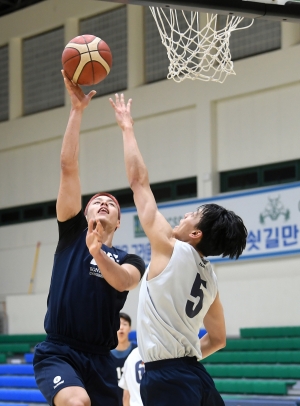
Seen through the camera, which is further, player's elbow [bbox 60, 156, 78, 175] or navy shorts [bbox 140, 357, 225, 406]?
player's elbow [bbox 60, 156, 78, 175]

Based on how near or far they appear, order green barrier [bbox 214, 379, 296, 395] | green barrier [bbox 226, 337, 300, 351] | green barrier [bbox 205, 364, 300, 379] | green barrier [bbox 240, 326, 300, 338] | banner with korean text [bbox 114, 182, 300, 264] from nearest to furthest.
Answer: green barrier [bbox 214, 379, 296, 395] → green barrier [bbox 205, 364, 300, 379] → green barrier [bbox 226, 337, 300, 351] → green barrier [bbox 240, 326, 300, 338] → banner with korean text [bbox 114, 182, 300, 264]

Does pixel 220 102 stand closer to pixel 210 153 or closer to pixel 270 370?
pixel 210 153

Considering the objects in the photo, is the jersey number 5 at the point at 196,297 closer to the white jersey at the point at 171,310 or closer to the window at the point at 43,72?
the white jersey at the point at 171,310

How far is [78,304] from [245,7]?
2.36 m

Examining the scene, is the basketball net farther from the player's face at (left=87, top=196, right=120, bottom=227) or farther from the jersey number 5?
the jersey number 5

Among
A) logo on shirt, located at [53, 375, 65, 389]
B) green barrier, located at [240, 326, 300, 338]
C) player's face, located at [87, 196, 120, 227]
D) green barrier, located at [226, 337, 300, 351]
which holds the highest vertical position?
player's face, located at [87, 196, 120, 227]

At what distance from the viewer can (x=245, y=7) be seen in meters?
5.20

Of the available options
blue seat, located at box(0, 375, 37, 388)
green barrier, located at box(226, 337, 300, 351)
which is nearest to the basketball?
green barrier, located at box(226, 337, 300, 351)

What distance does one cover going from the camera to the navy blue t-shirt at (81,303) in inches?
179

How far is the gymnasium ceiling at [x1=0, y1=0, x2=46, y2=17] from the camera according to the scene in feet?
59.7

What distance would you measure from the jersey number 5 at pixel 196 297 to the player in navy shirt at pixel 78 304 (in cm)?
49

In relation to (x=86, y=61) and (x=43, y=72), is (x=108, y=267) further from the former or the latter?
(x=43, y=72)

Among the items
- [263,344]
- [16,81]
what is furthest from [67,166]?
[16,81]

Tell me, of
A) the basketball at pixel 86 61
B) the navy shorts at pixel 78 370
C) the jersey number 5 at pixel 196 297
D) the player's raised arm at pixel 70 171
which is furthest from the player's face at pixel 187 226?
the basketball at pixel 86 61
